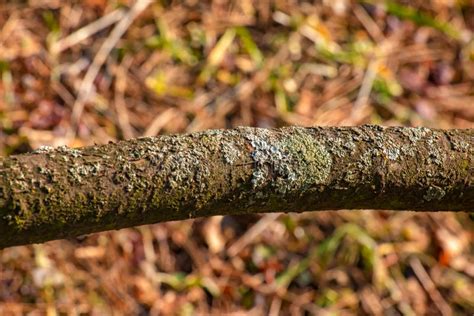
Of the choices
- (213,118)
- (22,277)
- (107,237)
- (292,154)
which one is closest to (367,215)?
(213,118)

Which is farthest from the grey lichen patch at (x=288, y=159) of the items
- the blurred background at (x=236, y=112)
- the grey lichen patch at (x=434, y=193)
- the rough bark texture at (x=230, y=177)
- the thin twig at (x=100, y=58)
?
the thin twig at (x=100, y=58)

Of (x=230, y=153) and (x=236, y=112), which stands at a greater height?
(x=236, y=112)

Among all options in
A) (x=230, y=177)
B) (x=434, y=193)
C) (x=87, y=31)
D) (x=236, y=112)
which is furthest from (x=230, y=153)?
(x=87, y=31)

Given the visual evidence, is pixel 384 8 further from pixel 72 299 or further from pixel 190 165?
pixel 190 165

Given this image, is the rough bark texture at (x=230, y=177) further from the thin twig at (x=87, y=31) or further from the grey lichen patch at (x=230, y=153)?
the thin twig at (x=87, y=31)

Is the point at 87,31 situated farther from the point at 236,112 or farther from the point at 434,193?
the point at 434,193

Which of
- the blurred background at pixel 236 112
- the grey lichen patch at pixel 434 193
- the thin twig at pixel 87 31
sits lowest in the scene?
the grey lichen patch at pixel 434 193

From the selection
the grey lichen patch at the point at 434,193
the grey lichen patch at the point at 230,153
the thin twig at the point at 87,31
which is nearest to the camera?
the grey lichen patch at the point at 230,153
